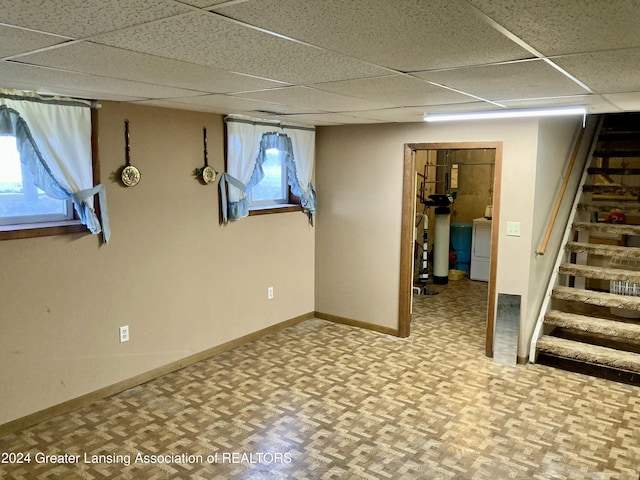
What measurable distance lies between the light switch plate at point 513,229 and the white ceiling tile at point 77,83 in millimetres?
2837

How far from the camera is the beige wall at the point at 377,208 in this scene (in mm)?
4297

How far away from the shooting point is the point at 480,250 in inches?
296

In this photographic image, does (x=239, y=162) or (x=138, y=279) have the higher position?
(x=239, y=162)

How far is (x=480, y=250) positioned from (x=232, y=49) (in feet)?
20.8

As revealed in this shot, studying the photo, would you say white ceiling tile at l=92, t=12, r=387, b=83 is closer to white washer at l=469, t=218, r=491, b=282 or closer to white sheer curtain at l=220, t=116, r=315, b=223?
white sheer curtain at l=220, t=116, r=315, b=223

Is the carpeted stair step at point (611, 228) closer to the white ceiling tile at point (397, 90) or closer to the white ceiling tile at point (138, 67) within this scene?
the white ceiling tile at point (397, 90)

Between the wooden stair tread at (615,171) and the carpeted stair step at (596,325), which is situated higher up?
the wooden stair tread at (615,171)

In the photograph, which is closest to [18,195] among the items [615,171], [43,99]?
[43,99]

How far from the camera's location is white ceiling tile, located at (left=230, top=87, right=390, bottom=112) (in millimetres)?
2879

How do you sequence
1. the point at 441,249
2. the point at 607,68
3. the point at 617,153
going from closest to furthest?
the point at 607,68 → the point at 617,153 → the point at 441,249

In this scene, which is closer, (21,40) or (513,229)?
(21,40)

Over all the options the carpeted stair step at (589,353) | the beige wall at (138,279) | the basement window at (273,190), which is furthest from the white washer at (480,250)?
the beige wall at (138,279)

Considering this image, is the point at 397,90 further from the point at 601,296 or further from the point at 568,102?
the point at 601,296

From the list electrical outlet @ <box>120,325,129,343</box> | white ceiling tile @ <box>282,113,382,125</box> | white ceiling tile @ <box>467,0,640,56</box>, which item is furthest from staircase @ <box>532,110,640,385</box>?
electrical outlet @ <box>120,325,129,343</box>
